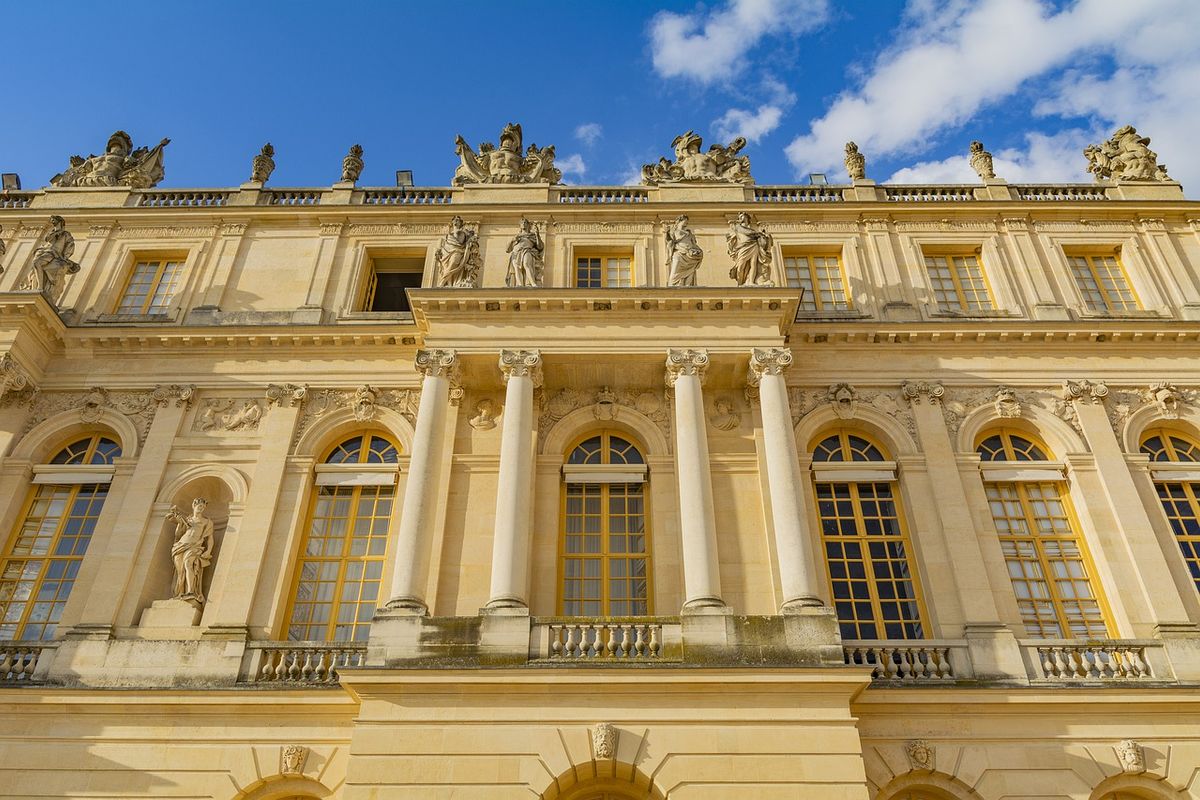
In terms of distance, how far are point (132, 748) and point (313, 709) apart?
9.28 ft

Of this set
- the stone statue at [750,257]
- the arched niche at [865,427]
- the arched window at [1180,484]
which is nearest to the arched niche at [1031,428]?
the arched niche at [865,427]

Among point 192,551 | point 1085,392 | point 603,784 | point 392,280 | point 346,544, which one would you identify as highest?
point 392,280

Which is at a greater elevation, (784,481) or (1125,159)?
(1125,159)

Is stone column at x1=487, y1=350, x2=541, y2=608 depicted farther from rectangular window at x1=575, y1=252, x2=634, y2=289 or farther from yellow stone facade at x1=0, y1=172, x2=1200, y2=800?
rectangular window at x1=575, y1=252, x2=634, y2=289

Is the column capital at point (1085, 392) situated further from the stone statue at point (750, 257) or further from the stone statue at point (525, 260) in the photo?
the stone statue at point (525, 260)

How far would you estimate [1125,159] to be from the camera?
22.6 m

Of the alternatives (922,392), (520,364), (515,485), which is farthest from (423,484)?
(922,392)

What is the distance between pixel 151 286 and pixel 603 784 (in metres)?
15.5

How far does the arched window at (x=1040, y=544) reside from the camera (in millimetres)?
15719

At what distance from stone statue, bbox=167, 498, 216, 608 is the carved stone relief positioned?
1.87 metres

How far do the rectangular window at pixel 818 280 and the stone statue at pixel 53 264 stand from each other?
1600cm

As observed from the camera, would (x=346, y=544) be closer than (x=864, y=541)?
No

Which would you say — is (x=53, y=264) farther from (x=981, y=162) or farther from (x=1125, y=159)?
(x=1125, y=159)

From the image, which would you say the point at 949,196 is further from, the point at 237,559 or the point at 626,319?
the point at 237,559
